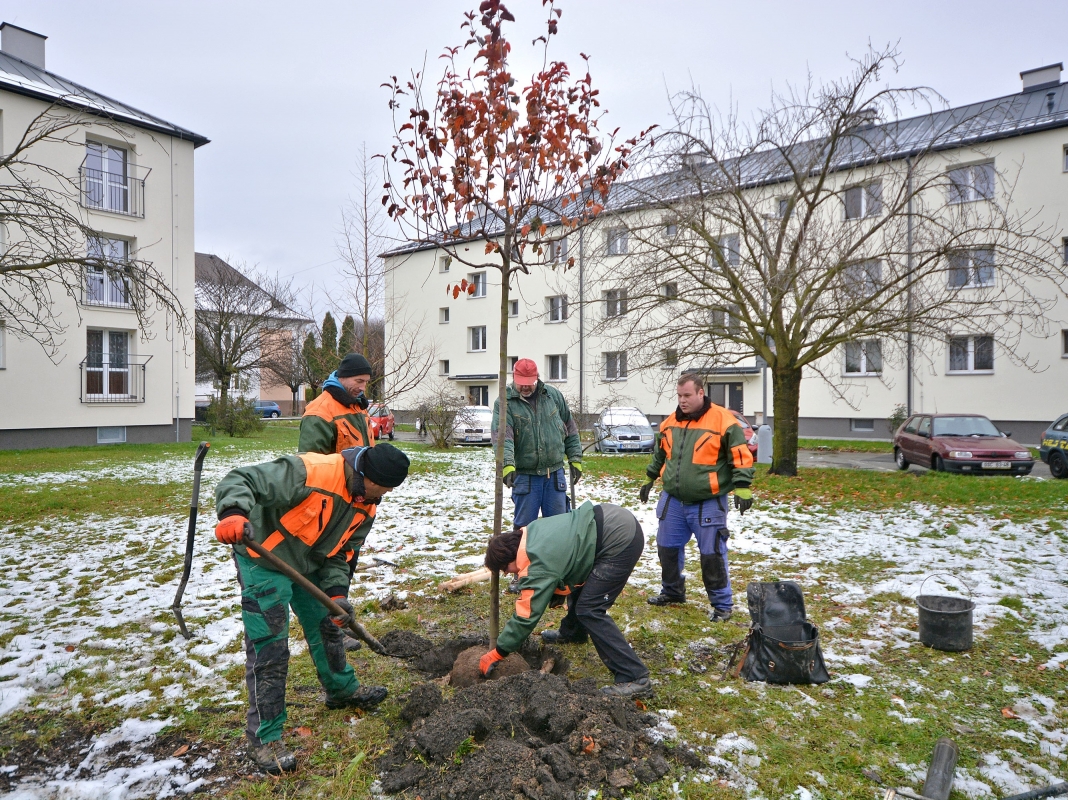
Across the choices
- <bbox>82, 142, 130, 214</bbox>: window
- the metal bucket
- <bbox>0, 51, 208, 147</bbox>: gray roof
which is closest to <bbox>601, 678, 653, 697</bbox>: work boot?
the metal bucket

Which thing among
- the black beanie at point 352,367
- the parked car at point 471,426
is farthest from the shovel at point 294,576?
the parked car at point 471,426

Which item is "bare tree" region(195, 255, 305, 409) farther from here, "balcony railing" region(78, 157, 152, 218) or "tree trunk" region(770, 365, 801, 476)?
"tree trunk" region(770, 365, 801, 476)

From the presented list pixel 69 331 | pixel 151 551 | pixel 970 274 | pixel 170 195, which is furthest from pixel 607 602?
pixel 170 195

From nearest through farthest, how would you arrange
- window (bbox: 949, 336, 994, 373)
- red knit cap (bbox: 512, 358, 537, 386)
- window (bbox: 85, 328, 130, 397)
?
1. red knit cap (bbox: 512, 358, 537, 386)
2. window (bbox: 85, 328, 130, 397)
3. window (bbox: 949, 336, 994, 373)

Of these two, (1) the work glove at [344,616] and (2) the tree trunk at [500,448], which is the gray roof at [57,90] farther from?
(1) the work glove at [344,616]

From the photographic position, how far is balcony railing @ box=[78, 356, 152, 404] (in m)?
18.6

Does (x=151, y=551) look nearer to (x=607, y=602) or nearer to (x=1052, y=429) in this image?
(x=607, y=602)

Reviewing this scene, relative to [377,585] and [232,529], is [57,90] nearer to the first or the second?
[377,585]

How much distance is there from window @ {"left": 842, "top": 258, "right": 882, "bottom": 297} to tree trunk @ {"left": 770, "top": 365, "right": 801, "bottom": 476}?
6.05ft

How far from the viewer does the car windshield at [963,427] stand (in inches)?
549

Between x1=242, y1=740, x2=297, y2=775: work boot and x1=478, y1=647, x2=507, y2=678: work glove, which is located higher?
x1=478, y1=647, x2=507, y2=678: work glove

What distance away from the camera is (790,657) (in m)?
3.81

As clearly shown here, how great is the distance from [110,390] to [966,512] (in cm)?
2068

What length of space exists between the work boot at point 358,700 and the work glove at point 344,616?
0.40m
